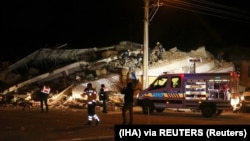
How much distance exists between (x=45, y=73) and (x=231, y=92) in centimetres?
1971

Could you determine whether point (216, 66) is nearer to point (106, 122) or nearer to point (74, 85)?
point (74, 85)

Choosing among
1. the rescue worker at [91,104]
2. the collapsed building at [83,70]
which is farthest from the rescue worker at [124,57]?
the rescue worker at [91,104]

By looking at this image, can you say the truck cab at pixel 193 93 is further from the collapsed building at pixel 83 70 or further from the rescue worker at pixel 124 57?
the rescue worker at pixel 124 57

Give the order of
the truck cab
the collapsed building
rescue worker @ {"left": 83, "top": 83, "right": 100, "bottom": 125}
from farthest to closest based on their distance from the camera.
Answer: the collapsed building → the truck cab → rescue worker @ {"left": 83, "top": 83, "right": 100, "bottom": 125}

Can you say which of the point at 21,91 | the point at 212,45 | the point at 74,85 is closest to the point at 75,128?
the point at 74,85

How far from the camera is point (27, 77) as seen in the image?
145ft

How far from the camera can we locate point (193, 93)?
29.0 m

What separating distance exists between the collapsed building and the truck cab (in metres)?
5.53

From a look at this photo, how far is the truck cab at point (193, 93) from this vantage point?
1104 inches

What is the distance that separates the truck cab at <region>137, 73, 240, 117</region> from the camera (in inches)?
1104

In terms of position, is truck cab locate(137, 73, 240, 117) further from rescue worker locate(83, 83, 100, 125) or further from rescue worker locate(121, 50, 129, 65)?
rescue worker locate(121, 50, 129, 65)

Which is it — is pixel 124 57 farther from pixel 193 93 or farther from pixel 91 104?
pixel 91 104

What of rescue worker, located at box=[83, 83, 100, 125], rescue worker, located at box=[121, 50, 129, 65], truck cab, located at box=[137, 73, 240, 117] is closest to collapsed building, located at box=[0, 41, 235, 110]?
rescue worker, located at box=[121, 50, 129, 65]

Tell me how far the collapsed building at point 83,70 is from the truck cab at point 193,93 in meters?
5.53
